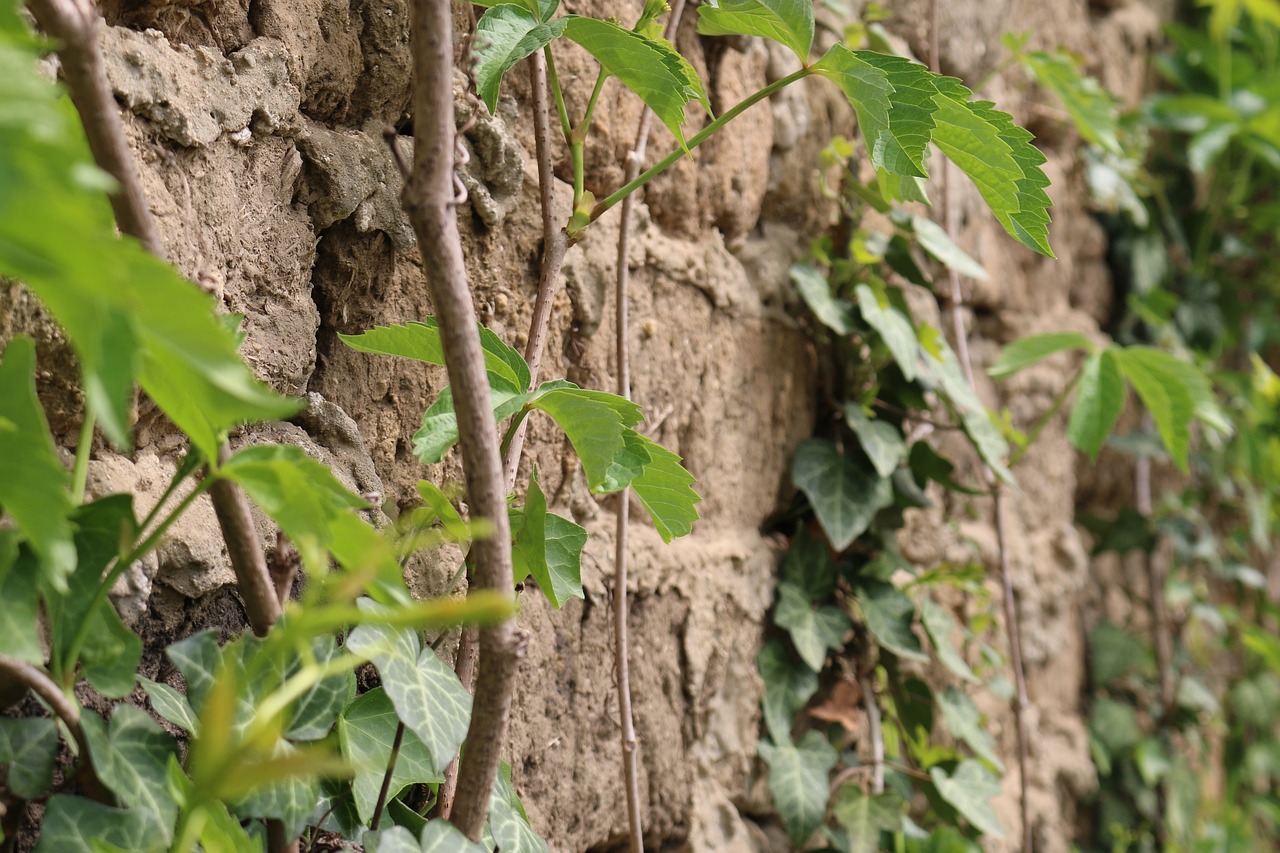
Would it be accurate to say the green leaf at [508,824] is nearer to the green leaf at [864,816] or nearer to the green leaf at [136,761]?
the green leaf at [136,761]

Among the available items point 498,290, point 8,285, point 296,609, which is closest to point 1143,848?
point 498,290

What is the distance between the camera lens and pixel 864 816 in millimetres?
1149

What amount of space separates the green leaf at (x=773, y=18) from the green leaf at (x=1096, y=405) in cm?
82

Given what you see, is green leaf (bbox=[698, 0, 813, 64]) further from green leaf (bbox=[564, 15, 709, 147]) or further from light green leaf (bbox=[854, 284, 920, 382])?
light green leaf (bbox=[854, 284, 920, 382])

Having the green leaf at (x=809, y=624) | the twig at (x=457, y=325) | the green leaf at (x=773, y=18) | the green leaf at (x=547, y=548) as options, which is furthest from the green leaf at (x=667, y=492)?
the green leaf at (x=809, y=624)

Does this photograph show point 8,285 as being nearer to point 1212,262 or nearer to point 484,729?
point 484,729

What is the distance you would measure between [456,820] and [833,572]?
0.70 meters

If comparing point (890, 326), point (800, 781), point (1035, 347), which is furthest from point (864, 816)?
point (1035, 347)

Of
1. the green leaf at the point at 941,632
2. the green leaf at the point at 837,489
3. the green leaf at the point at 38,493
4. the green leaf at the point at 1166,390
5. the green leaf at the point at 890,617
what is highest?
the green leaf at the point at 38,493

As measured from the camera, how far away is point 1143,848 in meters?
1.76

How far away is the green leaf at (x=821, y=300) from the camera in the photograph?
1.17 metres

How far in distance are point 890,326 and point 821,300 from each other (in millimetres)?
91

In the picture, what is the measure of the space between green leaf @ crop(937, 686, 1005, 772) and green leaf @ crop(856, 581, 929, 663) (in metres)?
0.14

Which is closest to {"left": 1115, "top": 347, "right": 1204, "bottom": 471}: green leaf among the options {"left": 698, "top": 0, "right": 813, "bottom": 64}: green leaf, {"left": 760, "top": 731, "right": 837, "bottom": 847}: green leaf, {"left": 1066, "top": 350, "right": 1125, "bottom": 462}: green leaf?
{"left": 1066, "top": 350, "right": 1125, "bottom": 462}: green leaf
